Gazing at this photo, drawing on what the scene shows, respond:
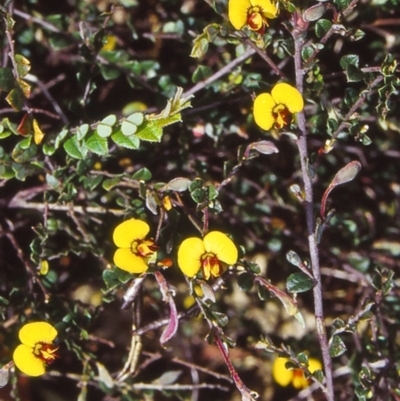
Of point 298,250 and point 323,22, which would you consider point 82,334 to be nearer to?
point 298,250

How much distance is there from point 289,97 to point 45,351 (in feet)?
2.76

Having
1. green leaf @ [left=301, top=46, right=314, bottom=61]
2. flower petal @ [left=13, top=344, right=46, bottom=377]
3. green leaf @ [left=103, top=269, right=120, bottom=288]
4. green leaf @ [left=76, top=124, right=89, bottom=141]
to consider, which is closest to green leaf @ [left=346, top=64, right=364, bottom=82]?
green leaf @ [left=301, top=46, right=314, bottom=61]

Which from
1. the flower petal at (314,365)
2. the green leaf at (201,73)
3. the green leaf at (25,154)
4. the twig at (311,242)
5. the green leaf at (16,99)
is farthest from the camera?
the flower petal at (314,365)

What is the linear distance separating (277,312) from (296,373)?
0.36m

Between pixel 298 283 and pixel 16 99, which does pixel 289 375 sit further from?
pixel 16 99

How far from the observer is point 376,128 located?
2.17 metres

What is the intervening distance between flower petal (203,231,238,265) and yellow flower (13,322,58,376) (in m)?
0.44

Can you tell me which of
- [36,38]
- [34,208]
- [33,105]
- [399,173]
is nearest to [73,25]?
[36,38]

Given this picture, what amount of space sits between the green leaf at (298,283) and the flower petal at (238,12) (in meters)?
0.62

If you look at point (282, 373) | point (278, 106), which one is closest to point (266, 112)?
point (278, 106)

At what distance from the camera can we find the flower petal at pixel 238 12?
155cm

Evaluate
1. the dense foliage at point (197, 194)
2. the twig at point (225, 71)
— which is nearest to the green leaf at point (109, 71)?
the dense foliage at point (197, 194)

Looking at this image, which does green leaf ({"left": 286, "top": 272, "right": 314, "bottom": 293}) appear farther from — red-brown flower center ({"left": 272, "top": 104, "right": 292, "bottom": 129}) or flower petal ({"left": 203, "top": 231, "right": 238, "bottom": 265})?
red-brown flower center ({"left": 272, "top": 104, "right": 292, "bottom": 129})

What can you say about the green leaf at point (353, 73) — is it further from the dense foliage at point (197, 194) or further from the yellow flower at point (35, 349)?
the yellow flower at point (35, 349)
